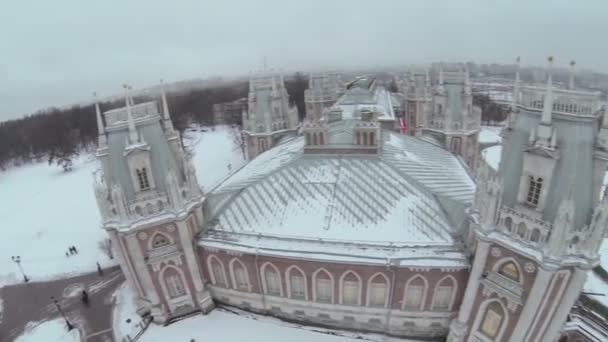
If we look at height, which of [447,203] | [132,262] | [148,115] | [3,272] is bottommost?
[3,272]

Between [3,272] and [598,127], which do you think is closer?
[598,127]

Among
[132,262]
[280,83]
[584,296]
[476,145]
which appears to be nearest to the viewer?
[132,262]

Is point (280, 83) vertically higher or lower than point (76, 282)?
higher

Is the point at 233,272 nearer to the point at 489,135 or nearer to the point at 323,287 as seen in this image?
the point at 323,287

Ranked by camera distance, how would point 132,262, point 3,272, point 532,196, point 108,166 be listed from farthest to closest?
point 3,272 < point 132,262 < point 108,166 < point 532,196

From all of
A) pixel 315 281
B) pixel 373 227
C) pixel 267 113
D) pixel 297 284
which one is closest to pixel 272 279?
pixel 297 284

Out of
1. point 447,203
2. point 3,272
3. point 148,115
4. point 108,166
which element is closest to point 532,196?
point 447,203

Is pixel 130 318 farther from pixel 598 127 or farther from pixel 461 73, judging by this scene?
pixel 461 73

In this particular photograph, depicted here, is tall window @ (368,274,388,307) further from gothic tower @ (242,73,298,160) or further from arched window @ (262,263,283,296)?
gothic tower @ (242,73,298,160)
